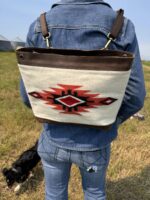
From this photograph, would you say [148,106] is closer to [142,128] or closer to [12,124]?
[142,128]

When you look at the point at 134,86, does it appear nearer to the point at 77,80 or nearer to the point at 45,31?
the point at 77,80

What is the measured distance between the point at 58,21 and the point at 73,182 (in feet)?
9.74

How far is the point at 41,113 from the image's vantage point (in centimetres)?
262

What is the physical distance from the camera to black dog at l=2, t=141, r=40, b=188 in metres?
4.65

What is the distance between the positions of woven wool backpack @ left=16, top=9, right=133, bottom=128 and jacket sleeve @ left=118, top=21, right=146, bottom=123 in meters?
0.13

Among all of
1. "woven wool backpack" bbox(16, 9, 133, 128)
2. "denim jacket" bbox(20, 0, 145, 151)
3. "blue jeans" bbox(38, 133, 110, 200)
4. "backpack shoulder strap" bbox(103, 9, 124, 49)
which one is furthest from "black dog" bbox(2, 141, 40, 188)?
"backpack shoulder strap" bbox(103, 9, 124, 49)

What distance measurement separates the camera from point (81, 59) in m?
2.27

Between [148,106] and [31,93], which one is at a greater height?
[31,93]

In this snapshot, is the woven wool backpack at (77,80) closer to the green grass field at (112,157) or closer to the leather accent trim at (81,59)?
the leather accent trim at (81,59)

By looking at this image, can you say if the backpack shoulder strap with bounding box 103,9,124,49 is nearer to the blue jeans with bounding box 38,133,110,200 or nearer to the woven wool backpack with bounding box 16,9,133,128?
the woven wool backpack with bounding box 16,9,133,128

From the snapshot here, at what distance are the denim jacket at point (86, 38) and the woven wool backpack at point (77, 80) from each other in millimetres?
60

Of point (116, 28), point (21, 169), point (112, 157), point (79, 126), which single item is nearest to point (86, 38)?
point (116, 28)

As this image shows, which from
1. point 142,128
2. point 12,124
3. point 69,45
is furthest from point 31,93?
point 142,128

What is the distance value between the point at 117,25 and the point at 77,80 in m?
0.45
